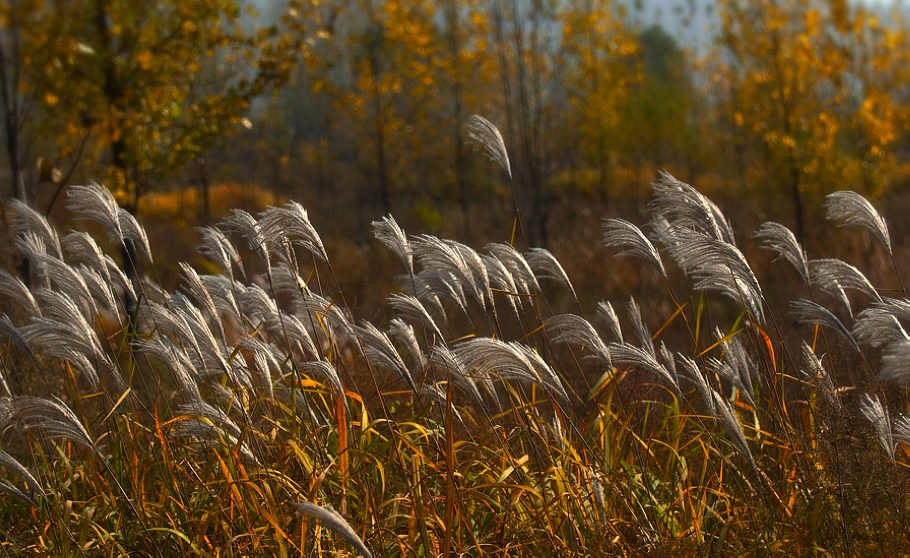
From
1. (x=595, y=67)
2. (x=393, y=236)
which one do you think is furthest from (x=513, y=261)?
(x=595, y=67)

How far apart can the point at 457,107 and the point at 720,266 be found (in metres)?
13.6

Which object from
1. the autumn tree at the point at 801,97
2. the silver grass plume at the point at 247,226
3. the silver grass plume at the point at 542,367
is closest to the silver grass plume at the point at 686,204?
the silver grass plume at the point at 542,367

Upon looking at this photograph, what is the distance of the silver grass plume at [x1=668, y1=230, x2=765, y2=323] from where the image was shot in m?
2.83

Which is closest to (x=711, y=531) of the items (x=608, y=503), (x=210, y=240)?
(x=608, y=503)

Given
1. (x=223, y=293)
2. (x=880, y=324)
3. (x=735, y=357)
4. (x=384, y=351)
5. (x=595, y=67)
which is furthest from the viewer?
(x=595, y=67)

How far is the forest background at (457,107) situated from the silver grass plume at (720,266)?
2.63 ft

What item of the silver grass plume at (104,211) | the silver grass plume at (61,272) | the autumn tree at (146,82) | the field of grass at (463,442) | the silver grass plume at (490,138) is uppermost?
the autumn tree at (146,82)

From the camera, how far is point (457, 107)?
53.9 feet

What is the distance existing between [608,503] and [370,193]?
23572mm

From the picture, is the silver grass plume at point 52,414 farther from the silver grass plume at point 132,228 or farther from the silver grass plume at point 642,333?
the silver grass plume at point 642,333

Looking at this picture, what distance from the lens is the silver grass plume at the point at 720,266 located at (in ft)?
9.28

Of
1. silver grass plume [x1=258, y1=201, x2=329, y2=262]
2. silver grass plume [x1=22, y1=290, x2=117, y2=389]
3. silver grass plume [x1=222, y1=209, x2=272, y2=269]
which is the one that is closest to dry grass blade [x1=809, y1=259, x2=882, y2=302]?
silver grass plume [x1=258, y1=201, x2=329, y2=262]

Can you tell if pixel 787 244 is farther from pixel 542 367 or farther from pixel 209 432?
pixel 209 432

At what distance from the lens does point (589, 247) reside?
583 inches
